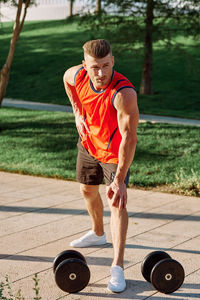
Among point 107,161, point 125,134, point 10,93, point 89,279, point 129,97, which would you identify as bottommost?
point 10,93

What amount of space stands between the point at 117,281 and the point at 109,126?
4.00 ft

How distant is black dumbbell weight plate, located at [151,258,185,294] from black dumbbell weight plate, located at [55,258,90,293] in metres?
0.53

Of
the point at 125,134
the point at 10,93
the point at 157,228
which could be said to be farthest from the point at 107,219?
the point at 10,93

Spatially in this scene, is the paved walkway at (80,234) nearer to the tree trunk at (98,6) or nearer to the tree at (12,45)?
the tree at (12,45)

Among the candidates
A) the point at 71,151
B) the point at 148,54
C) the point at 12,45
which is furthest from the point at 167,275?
the point at 148,54

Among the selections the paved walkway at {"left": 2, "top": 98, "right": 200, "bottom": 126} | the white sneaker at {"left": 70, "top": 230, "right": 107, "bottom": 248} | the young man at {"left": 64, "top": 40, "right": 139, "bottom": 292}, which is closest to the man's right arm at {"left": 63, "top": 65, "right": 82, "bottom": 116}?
the young man at {"left": 64, "top": 40, "right": 139, "bottom": 292}

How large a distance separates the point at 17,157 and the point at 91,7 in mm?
9797

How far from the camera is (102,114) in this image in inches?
157

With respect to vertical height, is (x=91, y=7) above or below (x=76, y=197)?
above

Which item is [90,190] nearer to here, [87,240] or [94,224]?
[94,224]

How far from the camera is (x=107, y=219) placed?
227 inches

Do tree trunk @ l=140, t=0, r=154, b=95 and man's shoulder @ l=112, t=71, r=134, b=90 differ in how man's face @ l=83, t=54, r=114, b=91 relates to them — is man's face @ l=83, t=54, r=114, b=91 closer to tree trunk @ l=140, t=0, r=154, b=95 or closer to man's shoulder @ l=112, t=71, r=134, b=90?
man's shoulder @ l=112, t=71, r=134, b=90

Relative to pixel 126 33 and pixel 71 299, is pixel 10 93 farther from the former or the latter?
pixel 71 299

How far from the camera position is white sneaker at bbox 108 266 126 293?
3.89 metres
